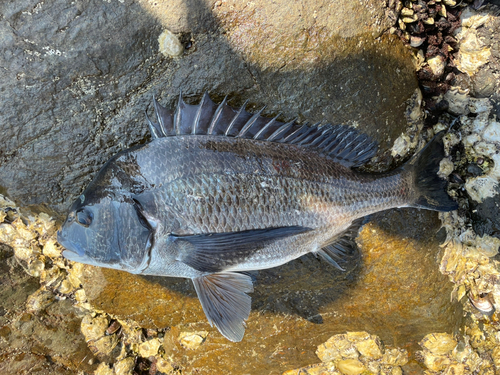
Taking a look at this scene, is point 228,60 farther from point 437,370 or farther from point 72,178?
point 437,370

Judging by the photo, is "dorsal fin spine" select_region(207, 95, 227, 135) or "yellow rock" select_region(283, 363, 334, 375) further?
"yellow rock" select_region(283, 363, 334, 375)

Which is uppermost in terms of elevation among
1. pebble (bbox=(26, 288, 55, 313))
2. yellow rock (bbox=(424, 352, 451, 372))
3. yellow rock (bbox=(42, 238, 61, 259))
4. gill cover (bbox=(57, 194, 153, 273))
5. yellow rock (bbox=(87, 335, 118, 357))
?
gill cover (bbox=(57, 194, 153, 273))

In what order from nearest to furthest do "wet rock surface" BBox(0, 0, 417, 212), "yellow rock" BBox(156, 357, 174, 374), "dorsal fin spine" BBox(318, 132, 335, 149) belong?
"wet rock surface" BBox(0, 0, 417, 212)
"dorsal fin spine" BBox(318, 132, 335, 149)
"yellow rock" BBox(156, 357, 174, 374)

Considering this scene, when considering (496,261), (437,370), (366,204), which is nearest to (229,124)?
(366,204)

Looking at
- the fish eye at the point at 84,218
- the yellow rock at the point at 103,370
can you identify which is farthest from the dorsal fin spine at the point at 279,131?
the yellow rock at the point at 103,370

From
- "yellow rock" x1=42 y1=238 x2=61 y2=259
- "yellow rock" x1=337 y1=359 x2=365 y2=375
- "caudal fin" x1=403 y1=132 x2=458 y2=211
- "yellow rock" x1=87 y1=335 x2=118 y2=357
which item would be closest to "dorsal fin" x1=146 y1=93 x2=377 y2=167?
"caudal fin" x1=403 y1=132 x2=458 y2=211

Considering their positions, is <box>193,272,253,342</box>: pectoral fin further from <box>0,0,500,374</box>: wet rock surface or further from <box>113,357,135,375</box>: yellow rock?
<box>113,357,135,375</box>: yellow rock

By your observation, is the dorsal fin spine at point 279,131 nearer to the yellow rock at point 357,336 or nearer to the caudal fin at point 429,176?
the caudal fin at point 429,176

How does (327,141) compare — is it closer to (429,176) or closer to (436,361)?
(429,176)
